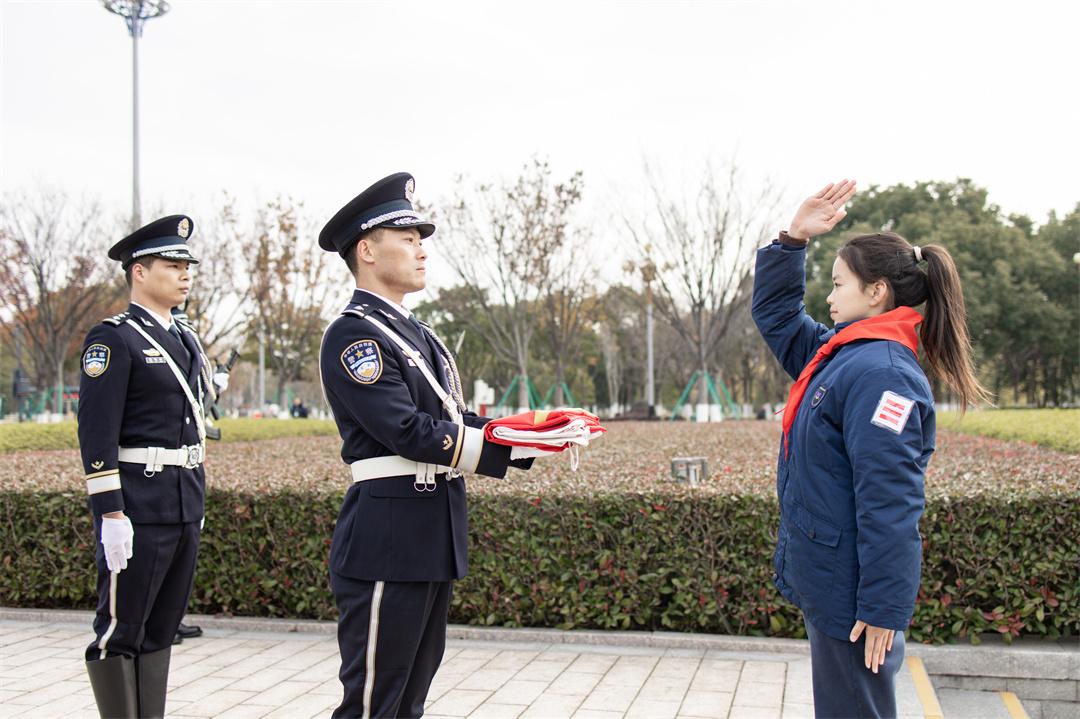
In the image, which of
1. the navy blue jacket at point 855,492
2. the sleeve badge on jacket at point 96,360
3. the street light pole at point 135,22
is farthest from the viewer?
the street light pole at point 135,22

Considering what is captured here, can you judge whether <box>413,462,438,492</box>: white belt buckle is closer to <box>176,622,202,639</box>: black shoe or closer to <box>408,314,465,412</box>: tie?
<box>408,314,465,412</box>: tie

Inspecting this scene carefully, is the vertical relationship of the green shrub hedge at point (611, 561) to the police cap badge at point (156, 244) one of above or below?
below

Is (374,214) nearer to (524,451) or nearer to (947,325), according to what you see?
(524,451)

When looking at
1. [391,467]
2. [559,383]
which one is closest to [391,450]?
[391,467]

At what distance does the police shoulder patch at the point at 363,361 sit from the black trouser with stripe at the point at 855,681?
4.64ft

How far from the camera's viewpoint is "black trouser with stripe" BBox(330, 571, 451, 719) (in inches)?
102

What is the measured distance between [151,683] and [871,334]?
2911 millimetres

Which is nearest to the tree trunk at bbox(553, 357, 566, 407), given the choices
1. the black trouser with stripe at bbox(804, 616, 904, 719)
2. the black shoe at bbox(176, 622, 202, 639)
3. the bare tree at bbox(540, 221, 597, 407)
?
the bare tree at bbox(540, 221, 597, 407)

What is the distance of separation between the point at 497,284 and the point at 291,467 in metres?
19.3

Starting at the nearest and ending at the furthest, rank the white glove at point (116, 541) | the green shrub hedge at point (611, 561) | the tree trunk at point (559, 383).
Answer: the white glove at point (116, 541), the green shrub hedge at point (611, 561), the tree trunk at point (559, 383)

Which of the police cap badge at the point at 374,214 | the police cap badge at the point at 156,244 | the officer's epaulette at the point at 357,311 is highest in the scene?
the police cap badge at the point at 156,244

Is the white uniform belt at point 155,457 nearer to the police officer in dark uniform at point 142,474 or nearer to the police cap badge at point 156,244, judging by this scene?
the police officer in dark uniform at point 142,474

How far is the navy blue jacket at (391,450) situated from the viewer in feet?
8.50

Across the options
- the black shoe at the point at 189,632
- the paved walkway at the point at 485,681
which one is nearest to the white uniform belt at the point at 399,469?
the paved walkway at the point at 485,681
